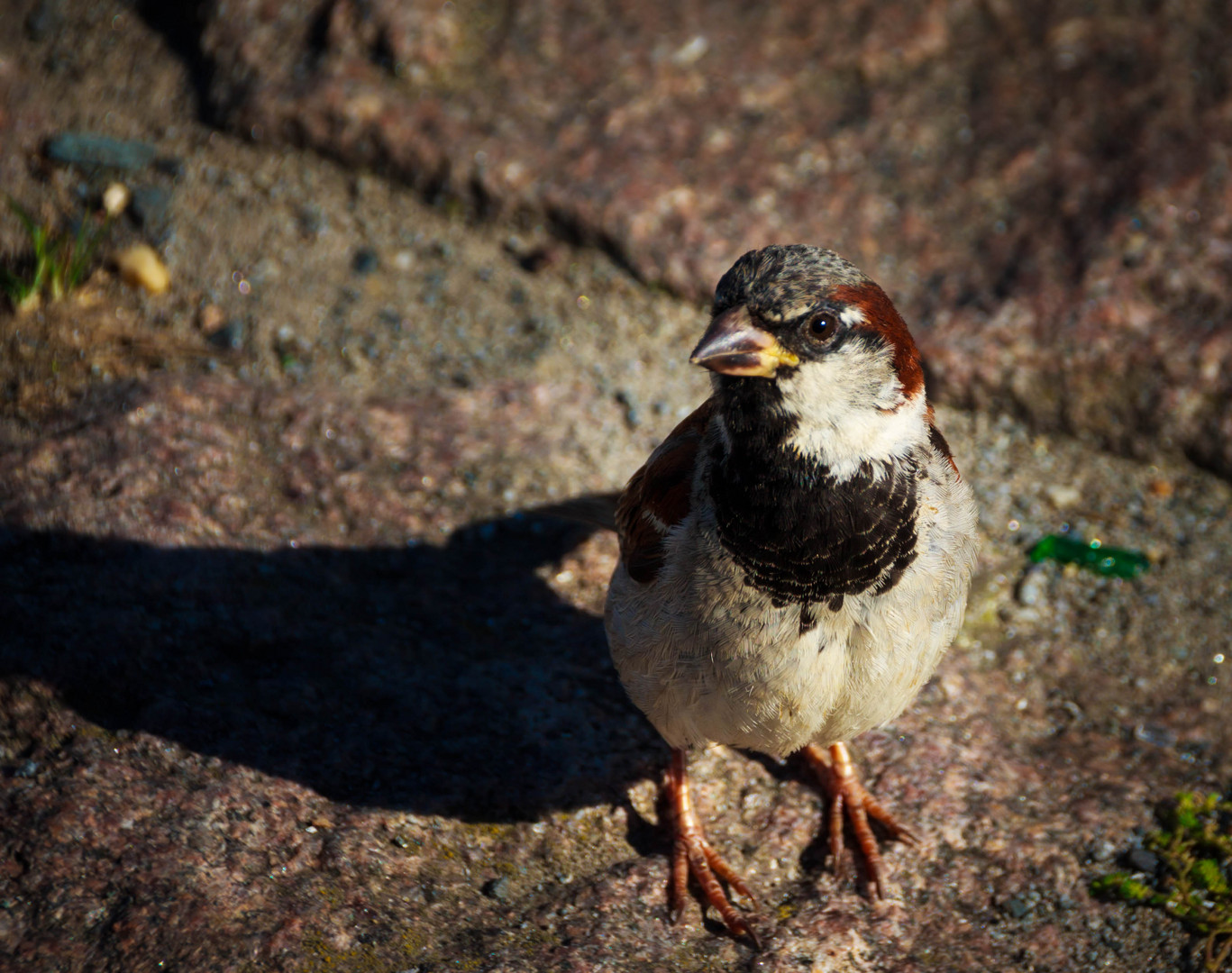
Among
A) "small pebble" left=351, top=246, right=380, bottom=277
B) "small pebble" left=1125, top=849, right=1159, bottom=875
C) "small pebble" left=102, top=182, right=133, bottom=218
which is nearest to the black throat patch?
"small pebble" left=1125, top=849, right=1159, bottom=875

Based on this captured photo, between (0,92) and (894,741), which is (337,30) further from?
(894,741)

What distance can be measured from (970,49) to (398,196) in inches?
101

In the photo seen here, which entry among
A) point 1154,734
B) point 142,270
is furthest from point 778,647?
point 142,270

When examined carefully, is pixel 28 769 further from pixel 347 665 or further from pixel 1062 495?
pixel 1062 495

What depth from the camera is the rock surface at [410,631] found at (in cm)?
288

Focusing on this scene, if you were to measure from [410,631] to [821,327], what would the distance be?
1.77 m

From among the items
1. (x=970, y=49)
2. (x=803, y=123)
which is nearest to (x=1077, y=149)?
(x=970, y=49)

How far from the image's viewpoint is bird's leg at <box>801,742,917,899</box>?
10.5 feet

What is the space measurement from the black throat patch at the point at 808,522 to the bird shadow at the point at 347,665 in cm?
102

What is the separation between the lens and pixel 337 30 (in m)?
4.74

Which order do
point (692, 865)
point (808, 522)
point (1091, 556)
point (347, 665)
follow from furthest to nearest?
point (1091, 556) → point (347, 665) → point (692, 865) → point (808, 522)

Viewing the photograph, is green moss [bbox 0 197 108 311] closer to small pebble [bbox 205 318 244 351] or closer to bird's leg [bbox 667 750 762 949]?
small pebble [bbox 205 318 244 351]

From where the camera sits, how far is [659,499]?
302cm

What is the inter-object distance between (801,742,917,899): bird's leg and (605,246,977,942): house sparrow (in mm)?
378
